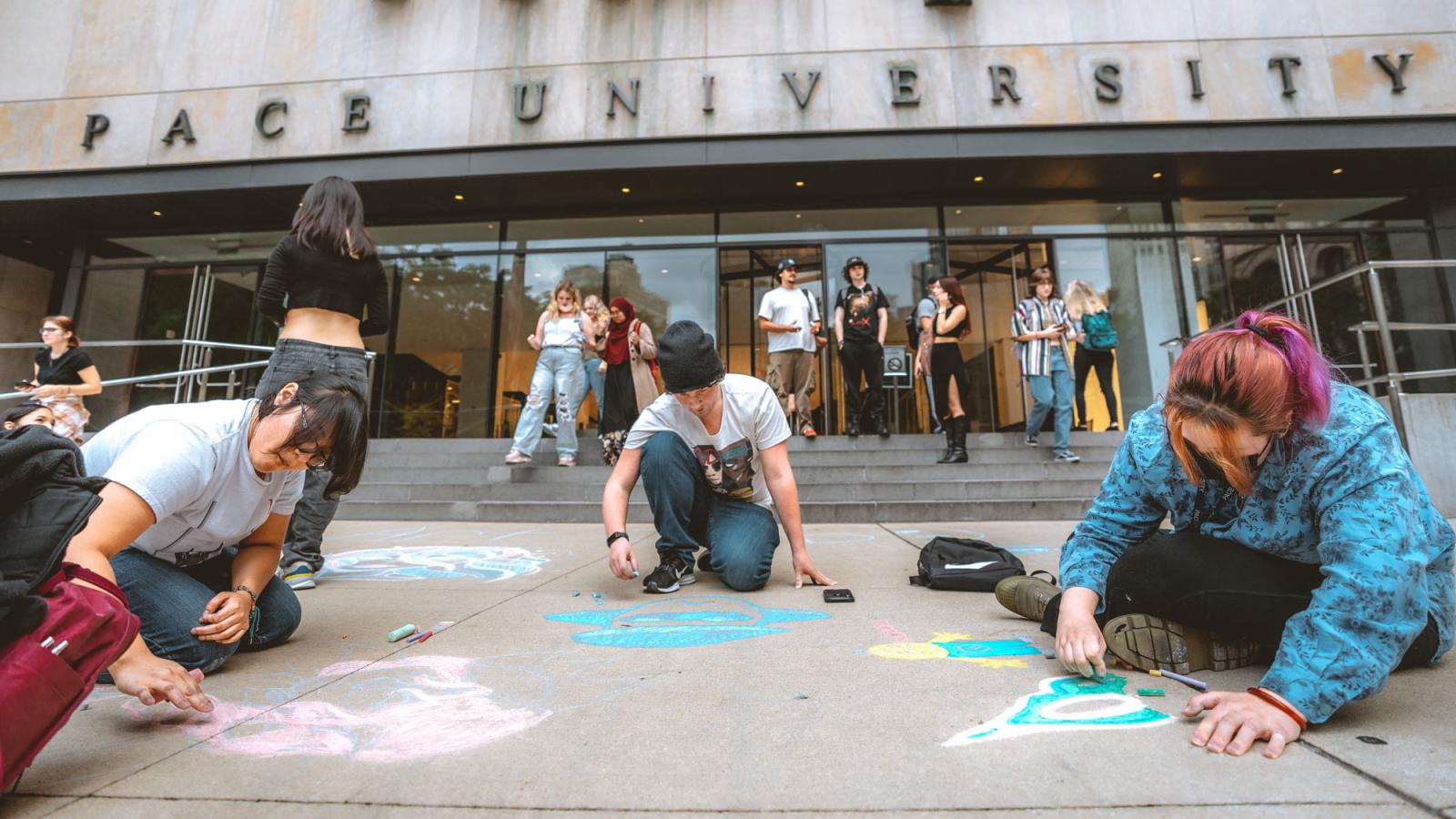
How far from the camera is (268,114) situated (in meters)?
8.83

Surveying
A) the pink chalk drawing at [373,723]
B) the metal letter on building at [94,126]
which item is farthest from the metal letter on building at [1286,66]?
the metal letter on building at [94,126]

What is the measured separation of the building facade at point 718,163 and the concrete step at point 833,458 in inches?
92.9

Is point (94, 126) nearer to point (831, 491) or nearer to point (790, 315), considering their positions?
point (790, 315)

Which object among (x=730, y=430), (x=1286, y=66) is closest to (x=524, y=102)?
(x=730, y=430)

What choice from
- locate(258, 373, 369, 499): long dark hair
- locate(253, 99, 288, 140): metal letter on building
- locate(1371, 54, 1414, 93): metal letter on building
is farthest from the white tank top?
locate(1371, 54, 1414, 93): metal letter on building

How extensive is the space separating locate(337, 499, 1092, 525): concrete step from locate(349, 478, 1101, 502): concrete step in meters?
0.21

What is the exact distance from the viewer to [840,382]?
938 centimetres

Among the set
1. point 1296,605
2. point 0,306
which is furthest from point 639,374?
point 0,306

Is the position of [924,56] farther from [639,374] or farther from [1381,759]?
[1381,759]

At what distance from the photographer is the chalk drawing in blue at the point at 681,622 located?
6.93 feet

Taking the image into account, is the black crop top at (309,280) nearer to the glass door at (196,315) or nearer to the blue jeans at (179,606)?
the blue jeans at (179,606)

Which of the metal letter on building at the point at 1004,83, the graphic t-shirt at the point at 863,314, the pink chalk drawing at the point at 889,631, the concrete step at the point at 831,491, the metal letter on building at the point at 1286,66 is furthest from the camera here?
the metal letter on building at the point at 1004,83

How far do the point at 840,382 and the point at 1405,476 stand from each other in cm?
810

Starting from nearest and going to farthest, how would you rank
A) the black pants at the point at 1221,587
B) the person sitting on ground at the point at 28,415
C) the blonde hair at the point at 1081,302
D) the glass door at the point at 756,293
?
1. the black pants at the point at 1221,587
2. the person sitting on ground at the point at 28,415
3. the blonde hair at the point at 1081,302
4. the glass door at the point at 756,293
